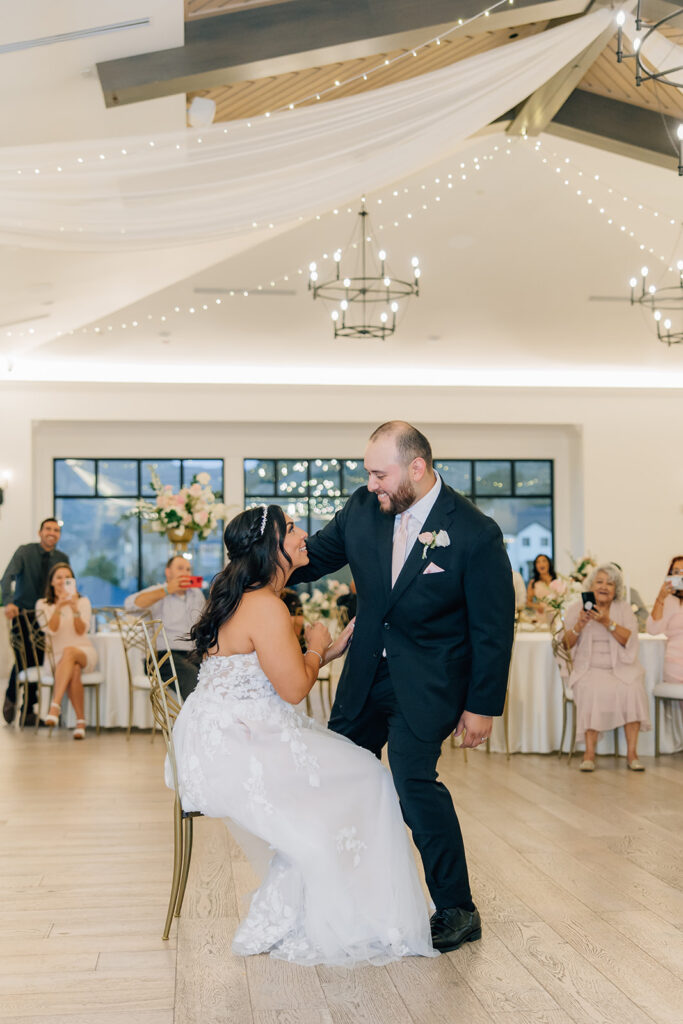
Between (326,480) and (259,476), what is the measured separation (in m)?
0.92

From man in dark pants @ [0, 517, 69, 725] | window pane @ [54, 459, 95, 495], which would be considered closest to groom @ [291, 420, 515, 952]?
man in dark pants @ [0, 517, 69, 725]

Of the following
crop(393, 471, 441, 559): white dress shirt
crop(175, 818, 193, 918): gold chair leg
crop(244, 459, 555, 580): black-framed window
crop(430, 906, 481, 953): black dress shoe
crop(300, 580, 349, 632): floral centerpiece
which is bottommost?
crop(430, 906, 481, 953): black dress shoe

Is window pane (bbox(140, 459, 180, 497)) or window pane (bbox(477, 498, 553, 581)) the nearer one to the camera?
window pane (bbox(140, 459, 180, 497))

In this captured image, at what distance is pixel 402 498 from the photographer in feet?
11.6

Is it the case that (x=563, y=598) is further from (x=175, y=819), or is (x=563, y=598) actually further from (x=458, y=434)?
(x=458, y=434)

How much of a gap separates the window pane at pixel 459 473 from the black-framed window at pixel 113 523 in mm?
3102

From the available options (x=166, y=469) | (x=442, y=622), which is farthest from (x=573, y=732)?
(x=166, y=469)

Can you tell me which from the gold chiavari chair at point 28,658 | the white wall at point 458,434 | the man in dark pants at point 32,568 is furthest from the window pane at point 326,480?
the gold chiavari chair at point 28,658

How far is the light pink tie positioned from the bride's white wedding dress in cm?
56

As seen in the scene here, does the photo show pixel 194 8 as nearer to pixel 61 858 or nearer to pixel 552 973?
pixel 61 858

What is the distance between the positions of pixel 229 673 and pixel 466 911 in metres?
1.15

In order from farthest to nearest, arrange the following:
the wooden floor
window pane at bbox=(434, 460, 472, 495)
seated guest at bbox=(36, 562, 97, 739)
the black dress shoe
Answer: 1. window pane at bbox=(434, 460, 472, 495)
2. seated guest at bbox=(36, 562, 97, 739)
3. the black dress shoe
4. the wooden floor

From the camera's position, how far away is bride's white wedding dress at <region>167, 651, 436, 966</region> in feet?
10.8

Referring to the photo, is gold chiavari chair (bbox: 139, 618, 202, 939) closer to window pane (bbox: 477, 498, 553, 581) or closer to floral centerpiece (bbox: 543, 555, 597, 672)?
floral centerpiece (bbox: 543, 555, 597, 672)
